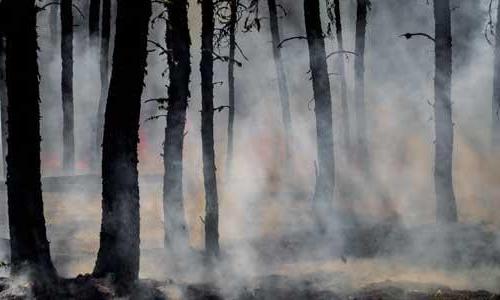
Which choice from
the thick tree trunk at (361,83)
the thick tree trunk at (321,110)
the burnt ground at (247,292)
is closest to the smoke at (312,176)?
the burnt ground at (247,292)

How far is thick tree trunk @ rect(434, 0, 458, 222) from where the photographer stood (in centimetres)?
1241

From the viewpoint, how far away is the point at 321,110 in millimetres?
13586

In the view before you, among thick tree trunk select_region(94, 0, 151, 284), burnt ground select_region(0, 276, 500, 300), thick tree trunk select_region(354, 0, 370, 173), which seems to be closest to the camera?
burnt ground select_region(0, 276, 500, 300)

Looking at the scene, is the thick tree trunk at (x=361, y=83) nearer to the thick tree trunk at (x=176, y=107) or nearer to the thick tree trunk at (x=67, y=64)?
the thick tree trunk at (x=176, y=107)

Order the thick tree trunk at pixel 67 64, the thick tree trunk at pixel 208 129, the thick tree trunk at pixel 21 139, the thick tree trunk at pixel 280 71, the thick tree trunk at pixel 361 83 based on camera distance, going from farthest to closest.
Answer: the thick tree trunk at pixel 280 71 → the thick tree trunk at pixel 67 64 → the thick tree trunk at pixel 361 83 → the thick tree trunk at pixel 208 129 → the thick tree trunk at pixel 21 139

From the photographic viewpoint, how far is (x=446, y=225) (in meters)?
12.5

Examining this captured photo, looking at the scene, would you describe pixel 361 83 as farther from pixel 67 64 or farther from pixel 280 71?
pixel 67 64

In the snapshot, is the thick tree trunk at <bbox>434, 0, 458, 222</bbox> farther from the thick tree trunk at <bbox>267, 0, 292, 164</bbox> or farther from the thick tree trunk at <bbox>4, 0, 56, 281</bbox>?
the thick tree trunk at <bbox>267, 0, 292, 164</bbox>

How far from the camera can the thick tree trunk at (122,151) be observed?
7961 millimetres

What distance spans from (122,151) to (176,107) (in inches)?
147

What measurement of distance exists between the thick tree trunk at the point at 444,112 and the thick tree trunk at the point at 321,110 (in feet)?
7.87

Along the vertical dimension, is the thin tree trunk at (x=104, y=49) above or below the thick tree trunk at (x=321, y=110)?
above

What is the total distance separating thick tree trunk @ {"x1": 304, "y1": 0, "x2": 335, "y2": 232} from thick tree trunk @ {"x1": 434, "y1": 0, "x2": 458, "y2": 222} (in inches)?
94.4

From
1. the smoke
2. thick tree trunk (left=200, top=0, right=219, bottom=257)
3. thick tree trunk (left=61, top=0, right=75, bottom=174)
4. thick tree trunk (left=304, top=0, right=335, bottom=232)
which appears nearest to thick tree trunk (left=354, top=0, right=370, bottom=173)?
the smoke
